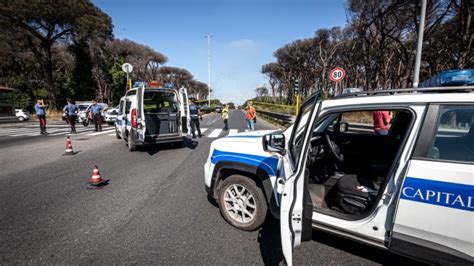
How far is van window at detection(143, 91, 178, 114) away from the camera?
27.7ft

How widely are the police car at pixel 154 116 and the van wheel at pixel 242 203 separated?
4724mm

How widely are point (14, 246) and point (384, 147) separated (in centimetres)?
508

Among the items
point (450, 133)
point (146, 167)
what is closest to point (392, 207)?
point (450, 133)

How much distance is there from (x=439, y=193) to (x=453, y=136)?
53 centimetres

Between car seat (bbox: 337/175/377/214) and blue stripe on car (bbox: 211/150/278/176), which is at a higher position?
blue stripe on car (bbox: 211/150/278/176)

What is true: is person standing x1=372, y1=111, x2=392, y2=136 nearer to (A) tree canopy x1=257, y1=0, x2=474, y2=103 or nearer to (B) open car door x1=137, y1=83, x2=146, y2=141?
(A) tree canopy x1=257, y1=0, x2=474, y2=103

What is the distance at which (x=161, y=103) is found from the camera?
8.60 meters

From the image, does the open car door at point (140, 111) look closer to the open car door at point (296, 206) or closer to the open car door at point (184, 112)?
the open car door at point (184, 112)

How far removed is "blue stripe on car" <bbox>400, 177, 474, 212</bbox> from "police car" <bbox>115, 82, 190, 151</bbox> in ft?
21.6

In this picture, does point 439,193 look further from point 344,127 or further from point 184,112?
point 184,112

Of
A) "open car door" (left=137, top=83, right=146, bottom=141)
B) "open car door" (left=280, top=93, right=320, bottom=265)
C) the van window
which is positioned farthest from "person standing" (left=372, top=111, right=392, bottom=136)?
the van window

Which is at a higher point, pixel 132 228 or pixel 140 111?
pixel 140 111

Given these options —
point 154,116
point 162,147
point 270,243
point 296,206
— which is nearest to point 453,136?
point 296,206

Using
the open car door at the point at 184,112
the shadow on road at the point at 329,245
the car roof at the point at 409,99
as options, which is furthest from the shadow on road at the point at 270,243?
the open car door at the point at 184,112
